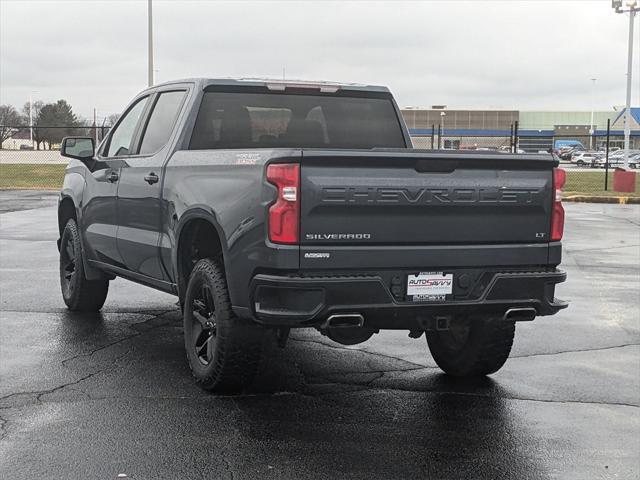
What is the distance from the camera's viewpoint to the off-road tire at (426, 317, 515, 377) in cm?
622

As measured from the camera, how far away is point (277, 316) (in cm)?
508

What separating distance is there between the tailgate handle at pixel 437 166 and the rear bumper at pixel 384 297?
2.00 feet

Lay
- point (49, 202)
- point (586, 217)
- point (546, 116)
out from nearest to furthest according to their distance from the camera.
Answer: point (586, 217), point (49, 202), point (546, 116)

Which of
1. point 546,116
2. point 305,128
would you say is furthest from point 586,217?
point 546,116

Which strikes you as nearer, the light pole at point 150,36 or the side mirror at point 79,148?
the side mirror at point 79,148

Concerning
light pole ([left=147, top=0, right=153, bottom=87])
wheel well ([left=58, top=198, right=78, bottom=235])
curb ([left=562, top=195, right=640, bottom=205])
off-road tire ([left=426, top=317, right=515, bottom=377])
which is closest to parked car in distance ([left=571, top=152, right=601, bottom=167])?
curb ([left=562, top=195, right=640, bottom=205])

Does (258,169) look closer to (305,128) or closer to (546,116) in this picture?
(305,128)

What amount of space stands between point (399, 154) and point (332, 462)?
1741mm

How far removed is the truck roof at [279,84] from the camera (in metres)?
6.88

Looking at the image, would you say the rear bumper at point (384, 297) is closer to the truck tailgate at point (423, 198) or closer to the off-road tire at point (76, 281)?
the truck tailgate at point (423, 198)

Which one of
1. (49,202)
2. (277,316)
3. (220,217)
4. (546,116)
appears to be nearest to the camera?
(277,316)

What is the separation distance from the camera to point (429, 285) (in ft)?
17.4

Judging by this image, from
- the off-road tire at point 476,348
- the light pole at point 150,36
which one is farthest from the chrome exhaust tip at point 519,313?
the light pole at point 150,36

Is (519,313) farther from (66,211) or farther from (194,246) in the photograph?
(66,211)
